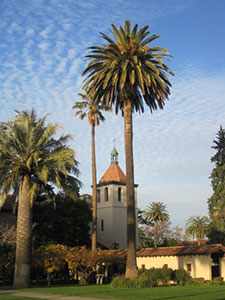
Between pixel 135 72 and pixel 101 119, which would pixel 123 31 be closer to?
pixel 135 72

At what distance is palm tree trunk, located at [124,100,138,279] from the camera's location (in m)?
30.2

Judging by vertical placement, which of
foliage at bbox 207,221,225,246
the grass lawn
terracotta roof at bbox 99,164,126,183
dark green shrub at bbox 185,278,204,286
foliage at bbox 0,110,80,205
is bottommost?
the grass lawn

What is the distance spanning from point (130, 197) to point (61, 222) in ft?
65.2

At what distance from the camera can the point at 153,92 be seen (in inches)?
1315

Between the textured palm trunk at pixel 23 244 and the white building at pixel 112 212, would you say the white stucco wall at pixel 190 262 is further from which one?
the textured palm trunk at pixel 23 244

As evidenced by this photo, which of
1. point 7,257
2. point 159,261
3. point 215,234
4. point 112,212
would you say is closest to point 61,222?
point 159,261

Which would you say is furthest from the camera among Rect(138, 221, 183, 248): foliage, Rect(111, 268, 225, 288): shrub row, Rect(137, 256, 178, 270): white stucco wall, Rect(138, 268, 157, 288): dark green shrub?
Rect(138, 221, 183, 248): foliage

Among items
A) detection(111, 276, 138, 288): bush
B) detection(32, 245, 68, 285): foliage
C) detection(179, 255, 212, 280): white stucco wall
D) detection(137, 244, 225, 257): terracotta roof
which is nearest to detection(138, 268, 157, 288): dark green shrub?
detection(111, 276, 138, 288): bush

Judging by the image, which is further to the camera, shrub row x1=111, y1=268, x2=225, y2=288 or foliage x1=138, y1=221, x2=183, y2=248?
foliage x1=138, y1=221, x2=183, y2=248

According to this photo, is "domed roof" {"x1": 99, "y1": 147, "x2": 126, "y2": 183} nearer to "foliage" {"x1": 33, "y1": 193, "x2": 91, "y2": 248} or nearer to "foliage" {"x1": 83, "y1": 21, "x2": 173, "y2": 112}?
"foliage" {"x1": 33, "y1": 193, "x2": 91, "y2": 248}

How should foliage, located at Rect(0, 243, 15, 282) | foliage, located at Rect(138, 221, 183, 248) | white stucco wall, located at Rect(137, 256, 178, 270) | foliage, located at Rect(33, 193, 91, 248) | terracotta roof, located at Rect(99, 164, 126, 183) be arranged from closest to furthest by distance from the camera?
foliage, located at Rect(0, 243, 15, 282), white stucco wall, located at Rect(137, 256, 178, 270), foliage, located at Rect(33, 193, 91, 248), terracotta roof, located at Rect(99, 164, 126, 183), foliage, located at Rect(138, 221, 183, 248)

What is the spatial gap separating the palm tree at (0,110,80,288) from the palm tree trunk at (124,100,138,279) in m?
4.15

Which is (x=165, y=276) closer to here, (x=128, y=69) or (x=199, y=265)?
(x=199, y=265)

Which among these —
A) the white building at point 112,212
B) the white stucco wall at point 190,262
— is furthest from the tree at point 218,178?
the white stucco wall at point 190,262
